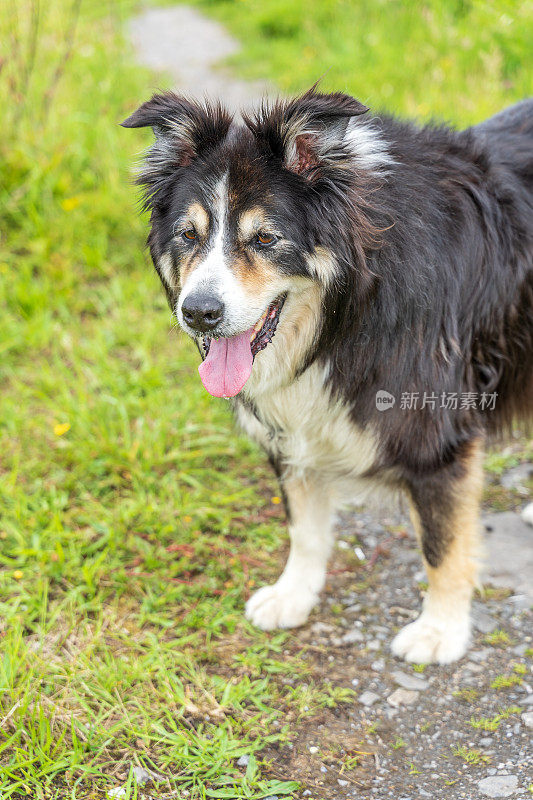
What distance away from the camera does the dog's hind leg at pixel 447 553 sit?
8.38 ft

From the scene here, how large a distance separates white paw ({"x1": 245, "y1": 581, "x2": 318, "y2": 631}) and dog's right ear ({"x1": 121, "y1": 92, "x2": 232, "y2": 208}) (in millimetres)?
1507

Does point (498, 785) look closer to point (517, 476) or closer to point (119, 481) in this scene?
point (517, 476)

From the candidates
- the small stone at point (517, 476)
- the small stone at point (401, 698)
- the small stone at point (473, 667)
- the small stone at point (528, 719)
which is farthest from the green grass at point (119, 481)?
the small stone at point (517, 476)

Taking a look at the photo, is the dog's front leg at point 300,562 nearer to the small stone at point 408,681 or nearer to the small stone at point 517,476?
the small stone at point 408,681

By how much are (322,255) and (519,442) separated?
6.39 feet

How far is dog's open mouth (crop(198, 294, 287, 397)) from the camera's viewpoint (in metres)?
2.34

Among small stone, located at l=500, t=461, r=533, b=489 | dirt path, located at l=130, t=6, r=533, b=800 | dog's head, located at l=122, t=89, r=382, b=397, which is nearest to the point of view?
dog's head, located at l=122, t=89, r=382, b=397

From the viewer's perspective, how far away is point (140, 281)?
463 centimetres

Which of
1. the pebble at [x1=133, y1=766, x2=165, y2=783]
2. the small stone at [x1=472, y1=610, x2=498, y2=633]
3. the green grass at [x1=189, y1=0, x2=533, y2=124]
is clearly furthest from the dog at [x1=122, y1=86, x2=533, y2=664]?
the green grass at [x1=189, y1=0, x2=533, y2=124]

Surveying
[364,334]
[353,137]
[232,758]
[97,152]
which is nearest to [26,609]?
[232,758]

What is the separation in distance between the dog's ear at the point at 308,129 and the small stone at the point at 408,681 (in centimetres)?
170

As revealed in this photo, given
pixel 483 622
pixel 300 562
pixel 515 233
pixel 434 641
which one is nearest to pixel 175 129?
pixel 515 233

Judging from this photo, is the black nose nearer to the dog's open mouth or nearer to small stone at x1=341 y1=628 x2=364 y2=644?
the dog's open mouth

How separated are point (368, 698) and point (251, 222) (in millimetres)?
1602
